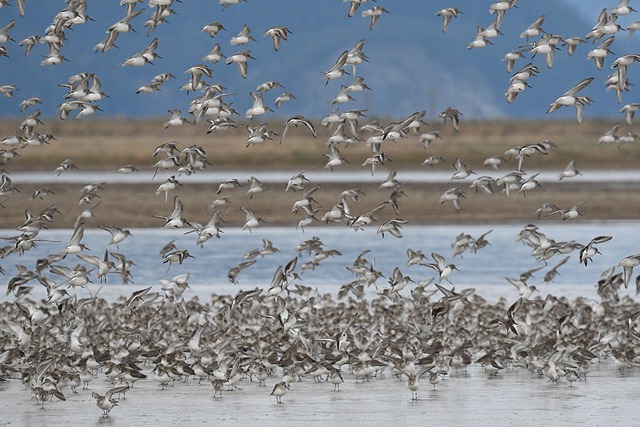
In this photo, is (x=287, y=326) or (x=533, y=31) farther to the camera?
(x=533, y=31)

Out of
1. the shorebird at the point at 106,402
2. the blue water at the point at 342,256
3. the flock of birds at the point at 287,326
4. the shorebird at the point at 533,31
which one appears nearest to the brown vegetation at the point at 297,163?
the blue water at the point at 342,256

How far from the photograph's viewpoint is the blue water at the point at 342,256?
2769 centimetres

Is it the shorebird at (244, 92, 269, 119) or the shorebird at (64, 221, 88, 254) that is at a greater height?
the shorebird at (244, 92, 269, 119)

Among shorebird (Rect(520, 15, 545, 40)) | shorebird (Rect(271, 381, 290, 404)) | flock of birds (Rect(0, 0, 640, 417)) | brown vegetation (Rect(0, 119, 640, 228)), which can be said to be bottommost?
shorebird (Rect(271, 381, 290, 404))

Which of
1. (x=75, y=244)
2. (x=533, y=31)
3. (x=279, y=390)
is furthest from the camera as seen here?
(x=533, y=31)

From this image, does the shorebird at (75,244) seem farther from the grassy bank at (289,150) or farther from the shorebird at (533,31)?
the grassy bank at (289,150)

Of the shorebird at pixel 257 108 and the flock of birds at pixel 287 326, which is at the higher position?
the shorebird at pixel 257 108

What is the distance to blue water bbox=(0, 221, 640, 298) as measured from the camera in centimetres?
2769

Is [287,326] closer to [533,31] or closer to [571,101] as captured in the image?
[571,101]

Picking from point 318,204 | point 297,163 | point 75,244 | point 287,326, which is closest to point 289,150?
point 297,163

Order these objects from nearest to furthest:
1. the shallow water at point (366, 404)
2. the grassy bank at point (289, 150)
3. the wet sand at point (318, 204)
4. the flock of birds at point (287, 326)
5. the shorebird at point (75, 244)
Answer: the shallow water at point (366, 404)
the flock of birds at point (287, 326)
the shorebird at point (75, 244)
the wet sand at point (318, 204)
the grassy bank at point (289, 150)

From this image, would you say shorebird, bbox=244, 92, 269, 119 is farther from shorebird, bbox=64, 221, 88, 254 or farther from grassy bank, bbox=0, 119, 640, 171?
grassy bank, bbox=0, 119, 640, 171

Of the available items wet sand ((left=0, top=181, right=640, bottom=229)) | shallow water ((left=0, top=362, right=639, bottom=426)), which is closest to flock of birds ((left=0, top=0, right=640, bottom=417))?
shallow water ((left=0, top=362, right=639, bottom=426))

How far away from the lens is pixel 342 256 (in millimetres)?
33281
